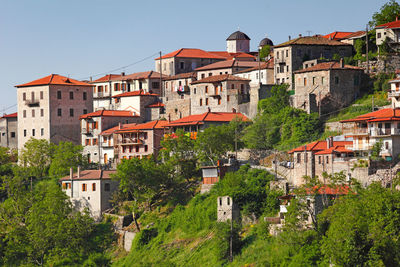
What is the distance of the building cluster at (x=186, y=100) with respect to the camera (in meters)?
79.0

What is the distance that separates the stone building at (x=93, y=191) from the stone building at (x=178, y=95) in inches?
567

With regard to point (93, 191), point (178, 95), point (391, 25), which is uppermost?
point (391, 25)

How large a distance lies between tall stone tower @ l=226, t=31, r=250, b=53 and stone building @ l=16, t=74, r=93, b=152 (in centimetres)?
2389

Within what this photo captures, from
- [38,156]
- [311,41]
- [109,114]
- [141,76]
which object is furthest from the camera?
[141,76]

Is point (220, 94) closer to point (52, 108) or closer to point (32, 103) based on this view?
point (52, 108)

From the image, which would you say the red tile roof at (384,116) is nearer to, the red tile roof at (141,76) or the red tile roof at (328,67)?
the red tile roof at (328,67)

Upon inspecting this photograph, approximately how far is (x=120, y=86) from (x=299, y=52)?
28.4 metres

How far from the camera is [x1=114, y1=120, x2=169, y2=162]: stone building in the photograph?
8744cm

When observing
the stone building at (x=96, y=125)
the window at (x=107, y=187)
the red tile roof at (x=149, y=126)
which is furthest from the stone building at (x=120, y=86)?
the window at (x=107, y=187)

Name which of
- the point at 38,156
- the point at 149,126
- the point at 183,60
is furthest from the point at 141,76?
the point at 149,126

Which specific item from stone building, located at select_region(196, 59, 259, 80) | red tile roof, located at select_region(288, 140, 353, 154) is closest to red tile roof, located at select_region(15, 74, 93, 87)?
stone building, located at select_region(196, 59, 259, 80)

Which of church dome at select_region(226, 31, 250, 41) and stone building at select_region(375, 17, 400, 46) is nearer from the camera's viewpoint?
A: stone building at select_region(375, 17, 400, 46)

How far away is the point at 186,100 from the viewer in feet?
312

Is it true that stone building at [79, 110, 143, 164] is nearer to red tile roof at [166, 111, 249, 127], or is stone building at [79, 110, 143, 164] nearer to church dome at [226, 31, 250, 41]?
red tile roof at [166, 111, 249, 127]
